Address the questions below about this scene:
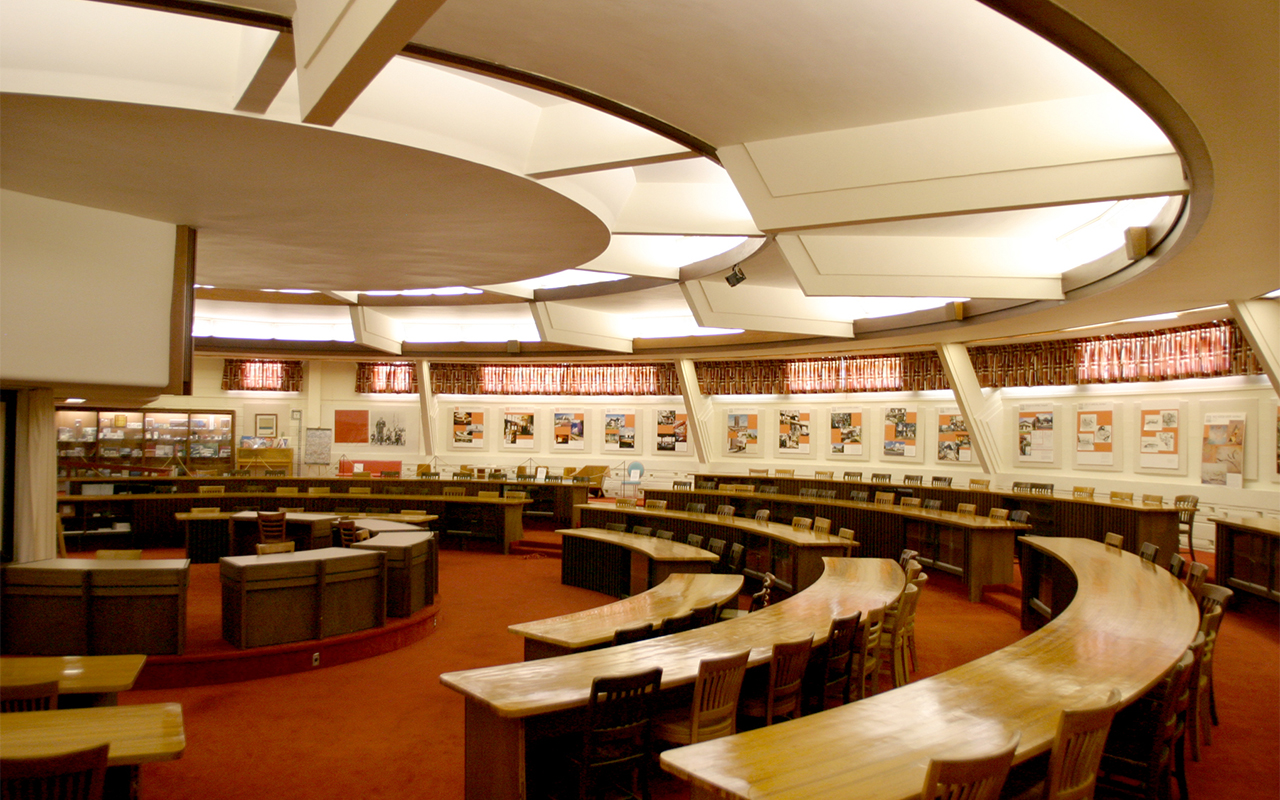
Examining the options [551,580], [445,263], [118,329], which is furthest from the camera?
[551,580]

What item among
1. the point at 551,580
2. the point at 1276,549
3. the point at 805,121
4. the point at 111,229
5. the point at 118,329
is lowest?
the point at 551,580

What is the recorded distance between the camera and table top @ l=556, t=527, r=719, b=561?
861 centimetres

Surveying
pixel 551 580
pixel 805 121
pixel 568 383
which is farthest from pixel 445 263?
pixel 568 383

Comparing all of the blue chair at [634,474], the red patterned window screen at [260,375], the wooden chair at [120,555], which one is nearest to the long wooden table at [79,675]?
the wooden chair at [120,555]

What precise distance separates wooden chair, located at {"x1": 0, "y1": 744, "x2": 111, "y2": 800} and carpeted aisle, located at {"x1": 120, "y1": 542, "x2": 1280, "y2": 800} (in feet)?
6.19

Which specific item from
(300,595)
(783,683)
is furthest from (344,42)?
(300,595)

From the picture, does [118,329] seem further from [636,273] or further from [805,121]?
[636,273]

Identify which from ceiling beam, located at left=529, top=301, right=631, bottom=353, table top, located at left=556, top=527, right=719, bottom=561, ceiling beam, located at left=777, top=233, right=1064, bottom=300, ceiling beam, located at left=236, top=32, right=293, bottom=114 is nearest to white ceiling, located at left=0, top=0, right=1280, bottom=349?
ceiling beam, located at left=236, top=32, right=293, bottom=114

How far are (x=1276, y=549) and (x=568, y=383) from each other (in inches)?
570

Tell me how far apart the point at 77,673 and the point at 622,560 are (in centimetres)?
694

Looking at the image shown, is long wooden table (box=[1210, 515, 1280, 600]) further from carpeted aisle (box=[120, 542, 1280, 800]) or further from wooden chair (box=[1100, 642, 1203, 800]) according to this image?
wooden chair (box=[1100, 642, 1203, 800])

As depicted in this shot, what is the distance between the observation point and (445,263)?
7941 mm

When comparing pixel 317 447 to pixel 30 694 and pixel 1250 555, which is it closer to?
pixel 30 694

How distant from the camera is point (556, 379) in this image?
19.6m
